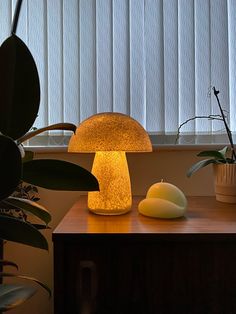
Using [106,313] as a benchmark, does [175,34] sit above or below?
above

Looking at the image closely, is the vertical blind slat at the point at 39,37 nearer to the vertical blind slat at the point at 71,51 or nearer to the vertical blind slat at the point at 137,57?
the vertical blind slat at the point at 71,51

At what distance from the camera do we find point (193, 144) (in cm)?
115

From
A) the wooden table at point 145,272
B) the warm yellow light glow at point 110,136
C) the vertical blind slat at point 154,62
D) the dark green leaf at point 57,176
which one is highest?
the vertical blind slat at point 154,62

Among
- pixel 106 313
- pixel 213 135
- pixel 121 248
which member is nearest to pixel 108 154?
pixel 121 248

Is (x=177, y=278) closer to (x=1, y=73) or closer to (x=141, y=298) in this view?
(x=141, y=298)

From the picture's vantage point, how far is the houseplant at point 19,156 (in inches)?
14.6

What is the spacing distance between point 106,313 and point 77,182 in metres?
0.34

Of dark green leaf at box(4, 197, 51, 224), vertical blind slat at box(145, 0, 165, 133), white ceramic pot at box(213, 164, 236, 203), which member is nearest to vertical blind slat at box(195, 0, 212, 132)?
vertical blind slat at box(145, 0, 165, 133)

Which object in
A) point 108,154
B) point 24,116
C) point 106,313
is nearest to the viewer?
point 24,116

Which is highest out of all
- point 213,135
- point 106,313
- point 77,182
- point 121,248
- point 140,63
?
point 140,63

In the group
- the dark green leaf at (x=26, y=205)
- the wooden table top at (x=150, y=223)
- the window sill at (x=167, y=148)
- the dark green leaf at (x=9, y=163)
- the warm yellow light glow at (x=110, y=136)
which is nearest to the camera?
the dark green leaf at (x=9, y=163)

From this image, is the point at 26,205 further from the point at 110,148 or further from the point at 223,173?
the point at 223,173

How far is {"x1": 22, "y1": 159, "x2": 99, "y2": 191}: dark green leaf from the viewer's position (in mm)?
459

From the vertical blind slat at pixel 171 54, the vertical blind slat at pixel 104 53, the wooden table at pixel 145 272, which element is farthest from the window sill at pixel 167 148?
the wooden table at pixel 145 272
